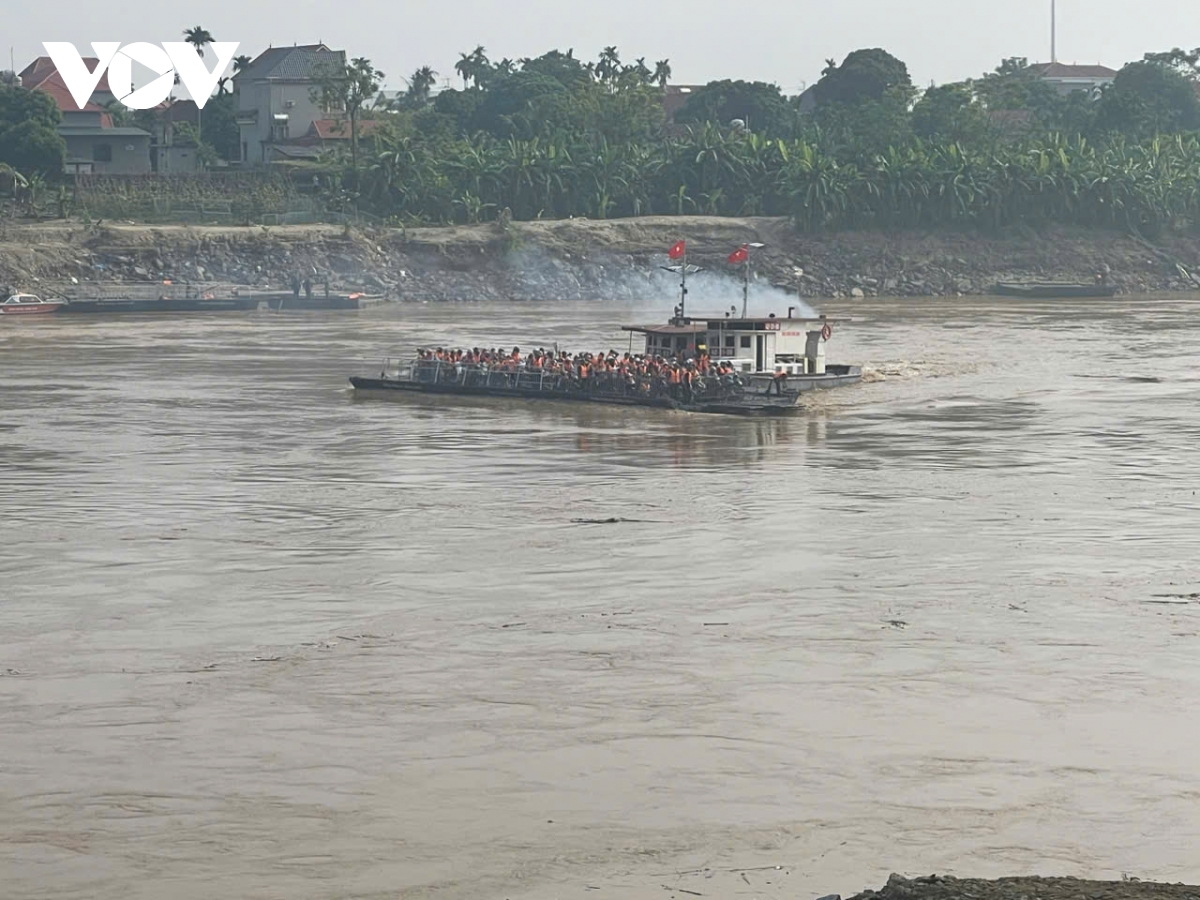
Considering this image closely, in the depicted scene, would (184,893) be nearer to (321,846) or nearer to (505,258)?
(321,846)

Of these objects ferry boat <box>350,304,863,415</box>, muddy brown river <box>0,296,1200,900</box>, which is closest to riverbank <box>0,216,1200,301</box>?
ferry boat <box>350,304,863,415</box>

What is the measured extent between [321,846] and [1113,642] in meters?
11.1

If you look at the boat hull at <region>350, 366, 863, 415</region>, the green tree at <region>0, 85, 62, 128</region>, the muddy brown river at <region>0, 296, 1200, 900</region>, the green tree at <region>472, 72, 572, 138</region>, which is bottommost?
the muddy brown river at <region>0, 296, 1200, 900</region>

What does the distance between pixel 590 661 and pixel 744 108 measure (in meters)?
131

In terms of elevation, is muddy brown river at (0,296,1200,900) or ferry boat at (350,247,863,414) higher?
ferry boat at (350,247,863,414)

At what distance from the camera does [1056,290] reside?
11188 centimetres

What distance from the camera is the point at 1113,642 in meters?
23.3

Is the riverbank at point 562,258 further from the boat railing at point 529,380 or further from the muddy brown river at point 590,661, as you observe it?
the muddy brown river at point 590,661

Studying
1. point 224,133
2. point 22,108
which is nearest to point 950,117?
point 224,133

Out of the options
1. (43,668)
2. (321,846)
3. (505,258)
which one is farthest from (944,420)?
(505,258)

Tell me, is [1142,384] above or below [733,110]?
below

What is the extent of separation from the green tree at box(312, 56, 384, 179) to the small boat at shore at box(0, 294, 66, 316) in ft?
101

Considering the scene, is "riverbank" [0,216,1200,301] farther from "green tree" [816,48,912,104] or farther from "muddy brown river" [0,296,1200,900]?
"muddy brown river" [0,296,1200,900]

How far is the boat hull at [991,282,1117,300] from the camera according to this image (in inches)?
4409
